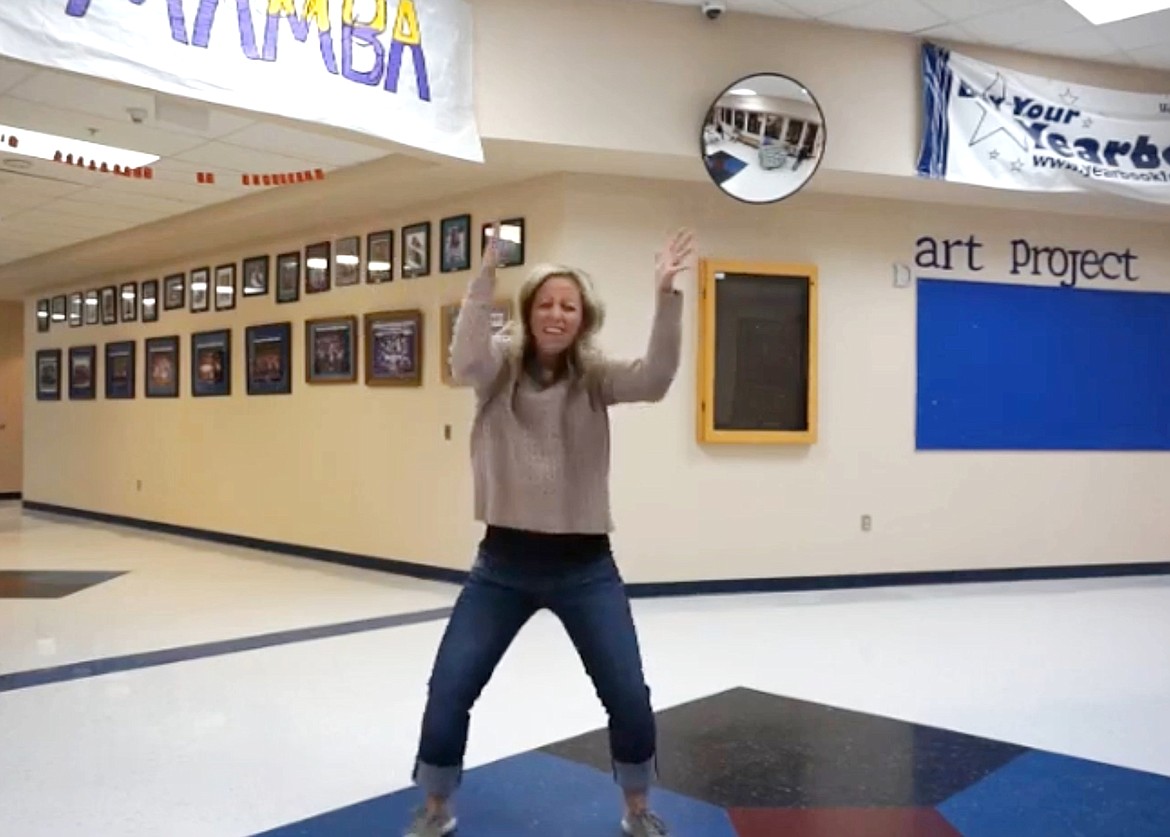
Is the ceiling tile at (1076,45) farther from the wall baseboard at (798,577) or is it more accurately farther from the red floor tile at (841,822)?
the red floor tile at (841,822)

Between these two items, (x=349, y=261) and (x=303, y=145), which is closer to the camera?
(x=303, y=145)

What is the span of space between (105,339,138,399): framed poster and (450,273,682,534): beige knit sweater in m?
8.65

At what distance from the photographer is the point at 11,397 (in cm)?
1318

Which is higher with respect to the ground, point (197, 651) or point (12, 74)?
point (12, 74)

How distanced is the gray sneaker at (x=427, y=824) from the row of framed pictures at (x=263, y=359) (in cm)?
462

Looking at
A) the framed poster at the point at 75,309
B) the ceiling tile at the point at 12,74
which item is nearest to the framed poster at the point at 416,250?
the ceiling tile at the point at 12,74

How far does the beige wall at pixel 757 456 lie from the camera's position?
20.4 feet

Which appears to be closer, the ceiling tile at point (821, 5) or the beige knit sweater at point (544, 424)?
the beige knit sweater at point (544, 424)

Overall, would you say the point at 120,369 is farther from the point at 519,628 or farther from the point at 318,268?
the point at 519,628

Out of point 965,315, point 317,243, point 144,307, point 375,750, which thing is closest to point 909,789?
point 375,750

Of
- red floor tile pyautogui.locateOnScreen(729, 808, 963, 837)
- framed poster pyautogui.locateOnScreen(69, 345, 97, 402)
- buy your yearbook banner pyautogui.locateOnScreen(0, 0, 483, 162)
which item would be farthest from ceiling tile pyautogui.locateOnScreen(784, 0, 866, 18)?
framed poster pyautogui.locateOnScreen(69, 345, 97, 402)

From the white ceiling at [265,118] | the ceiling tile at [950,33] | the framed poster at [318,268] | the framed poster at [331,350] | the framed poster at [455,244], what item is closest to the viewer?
the white ceiling at [265,118]

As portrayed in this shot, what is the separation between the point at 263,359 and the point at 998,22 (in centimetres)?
588

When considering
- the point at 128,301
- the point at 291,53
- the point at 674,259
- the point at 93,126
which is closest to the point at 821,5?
the point at 291,53
